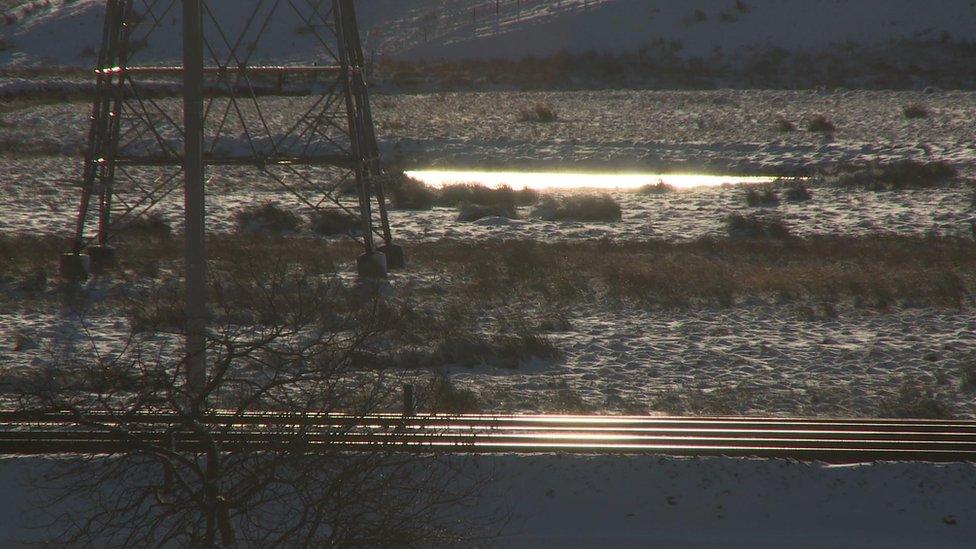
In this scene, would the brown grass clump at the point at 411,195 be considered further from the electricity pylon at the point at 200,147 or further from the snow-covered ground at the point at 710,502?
the snow-covered ground at the point at 710,502

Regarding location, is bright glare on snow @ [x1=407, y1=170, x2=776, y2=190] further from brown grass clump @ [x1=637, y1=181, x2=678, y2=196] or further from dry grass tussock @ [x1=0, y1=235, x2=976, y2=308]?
dry grass tussock @ [x1=0, y1=235, x2=976, y2=308]

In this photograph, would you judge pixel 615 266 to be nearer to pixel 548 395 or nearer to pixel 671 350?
pixel 671 350

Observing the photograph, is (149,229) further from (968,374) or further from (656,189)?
(968,374)

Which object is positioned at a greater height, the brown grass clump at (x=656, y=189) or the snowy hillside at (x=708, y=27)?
the snowy hillside at (x=708, y=27)

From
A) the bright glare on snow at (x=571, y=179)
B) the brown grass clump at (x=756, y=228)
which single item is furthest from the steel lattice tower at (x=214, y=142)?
the brown grass clump at (x=756, y=228)

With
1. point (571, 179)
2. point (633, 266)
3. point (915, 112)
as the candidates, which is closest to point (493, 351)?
point (633, 266)

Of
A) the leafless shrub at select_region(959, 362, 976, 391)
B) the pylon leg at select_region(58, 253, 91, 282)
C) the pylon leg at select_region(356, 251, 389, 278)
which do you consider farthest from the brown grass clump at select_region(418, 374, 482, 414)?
the pylon leg at select_region(58, 253, 91, 282)
